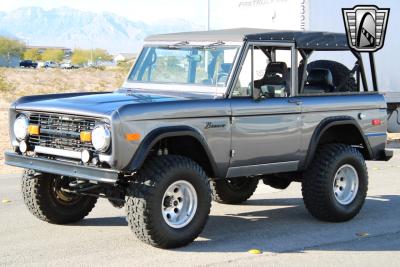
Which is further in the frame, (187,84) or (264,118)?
(187,84)

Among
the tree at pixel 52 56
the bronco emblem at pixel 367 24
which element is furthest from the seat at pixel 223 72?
the tree at pixel 52 56

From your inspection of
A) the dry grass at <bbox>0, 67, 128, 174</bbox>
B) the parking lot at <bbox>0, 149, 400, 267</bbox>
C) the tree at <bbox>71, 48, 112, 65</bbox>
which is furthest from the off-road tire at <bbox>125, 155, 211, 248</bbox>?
the tree at <bbox>71, 48, 112, 65</bbox>

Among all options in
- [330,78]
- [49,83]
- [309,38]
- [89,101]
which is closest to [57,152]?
[89,101]

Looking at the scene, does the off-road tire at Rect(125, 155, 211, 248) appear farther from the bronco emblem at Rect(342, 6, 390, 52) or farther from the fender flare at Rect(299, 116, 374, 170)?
the bronco emblem at Rect(342, 6, 390, 52)

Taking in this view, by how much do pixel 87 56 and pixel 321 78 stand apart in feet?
487

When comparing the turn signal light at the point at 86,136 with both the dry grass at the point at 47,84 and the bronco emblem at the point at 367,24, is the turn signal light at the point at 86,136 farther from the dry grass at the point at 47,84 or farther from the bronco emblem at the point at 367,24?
the dry grass at the point at 47,84

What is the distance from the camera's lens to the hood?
20.6 ft

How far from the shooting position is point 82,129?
251 inches

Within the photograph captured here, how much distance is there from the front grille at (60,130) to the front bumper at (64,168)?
169 millimetres

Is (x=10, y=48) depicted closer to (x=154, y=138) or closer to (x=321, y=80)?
(x=321, y=80)

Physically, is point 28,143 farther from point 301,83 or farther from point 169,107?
point 301,83

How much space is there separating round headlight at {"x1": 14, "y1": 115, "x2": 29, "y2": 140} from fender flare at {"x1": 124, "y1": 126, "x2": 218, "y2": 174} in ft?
4.19

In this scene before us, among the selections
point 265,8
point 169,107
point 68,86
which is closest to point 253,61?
point 169,107

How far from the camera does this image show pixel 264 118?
7195mm
